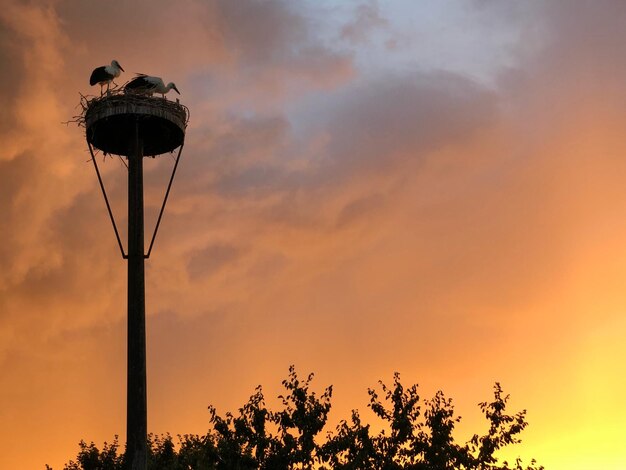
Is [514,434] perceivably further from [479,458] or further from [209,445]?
[209,445]

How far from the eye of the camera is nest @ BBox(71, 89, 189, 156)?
34406 millimetres

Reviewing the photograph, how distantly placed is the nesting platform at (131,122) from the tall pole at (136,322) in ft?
1.62

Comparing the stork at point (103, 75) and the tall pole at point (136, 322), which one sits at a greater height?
the stork at point (103, 75)

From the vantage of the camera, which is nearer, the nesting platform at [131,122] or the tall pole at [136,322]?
the tall pole at [136,322]

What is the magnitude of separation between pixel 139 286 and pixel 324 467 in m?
12.6

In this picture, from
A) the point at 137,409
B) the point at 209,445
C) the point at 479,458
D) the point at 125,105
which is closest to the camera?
the point at 137,409

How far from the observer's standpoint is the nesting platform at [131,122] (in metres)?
34.4

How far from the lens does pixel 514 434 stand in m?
39.3

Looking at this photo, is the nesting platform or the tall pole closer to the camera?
the tall pole

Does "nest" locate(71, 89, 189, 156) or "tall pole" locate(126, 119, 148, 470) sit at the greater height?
"nest" locate(71, 89, 189, 156)

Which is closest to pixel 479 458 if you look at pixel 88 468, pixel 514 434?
pixel 514 434

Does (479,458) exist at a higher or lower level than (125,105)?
lower

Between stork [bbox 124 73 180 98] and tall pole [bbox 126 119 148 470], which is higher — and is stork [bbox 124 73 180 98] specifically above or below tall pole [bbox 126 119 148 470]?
above

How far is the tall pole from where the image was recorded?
31.5m
